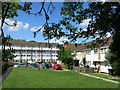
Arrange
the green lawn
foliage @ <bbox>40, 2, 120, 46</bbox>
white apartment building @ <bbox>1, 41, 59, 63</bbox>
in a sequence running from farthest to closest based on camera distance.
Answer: white apartment building @ <bbox>1, 41, 59, 63</bbox>
the green lawn
foliage @ <bbox>40, 2, 120, 46</bbox>

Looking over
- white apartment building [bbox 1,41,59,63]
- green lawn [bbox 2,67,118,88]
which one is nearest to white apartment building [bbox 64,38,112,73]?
green lawn [bbox 2,67,118,88]

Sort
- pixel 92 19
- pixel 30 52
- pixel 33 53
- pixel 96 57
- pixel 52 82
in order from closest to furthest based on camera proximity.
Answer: pixel 92 19
pixel 52 82
pixel 96 57
pixel 30 52
pixel 33 53

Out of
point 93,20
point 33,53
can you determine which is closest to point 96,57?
point 93,20

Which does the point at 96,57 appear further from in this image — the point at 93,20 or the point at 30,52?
the point at 30,52

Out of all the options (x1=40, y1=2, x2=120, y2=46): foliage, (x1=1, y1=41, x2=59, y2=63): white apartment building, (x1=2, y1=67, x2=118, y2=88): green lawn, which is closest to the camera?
(x1=40, y1=2, x2=120, y2=46): foliage

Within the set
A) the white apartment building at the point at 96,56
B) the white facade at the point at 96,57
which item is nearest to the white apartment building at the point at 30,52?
the white apartment building at the point at 96,56

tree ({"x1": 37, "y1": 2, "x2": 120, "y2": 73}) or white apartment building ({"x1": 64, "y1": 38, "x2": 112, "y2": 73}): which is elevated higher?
tree ({"x1": 37, "y1": 2, "x2": 120, "y2": 73})

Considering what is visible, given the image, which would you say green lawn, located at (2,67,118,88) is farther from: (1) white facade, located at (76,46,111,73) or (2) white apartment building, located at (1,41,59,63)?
(2) white apartment building, located at (1,41,59,63)

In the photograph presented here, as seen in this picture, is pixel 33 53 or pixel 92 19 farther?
pixel 33 53

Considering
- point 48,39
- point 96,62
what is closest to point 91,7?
point 48,39

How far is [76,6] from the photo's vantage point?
5.92 metres

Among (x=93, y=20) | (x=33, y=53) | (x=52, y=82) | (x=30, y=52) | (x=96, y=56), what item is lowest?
(x=52, y=82)

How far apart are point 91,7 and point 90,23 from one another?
787 millimetres

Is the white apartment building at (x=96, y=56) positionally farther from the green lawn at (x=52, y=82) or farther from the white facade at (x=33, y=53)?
the white facade at (x=33, y=53)
